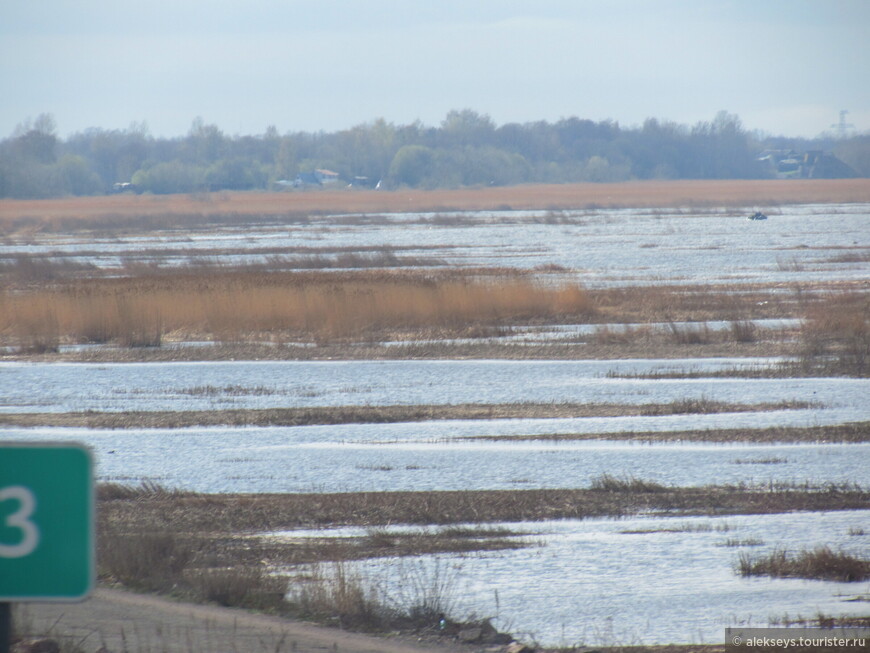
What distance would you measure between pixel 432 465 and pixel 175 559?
462cm

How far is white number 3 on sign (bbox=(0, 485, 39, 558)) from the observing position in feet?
9.16

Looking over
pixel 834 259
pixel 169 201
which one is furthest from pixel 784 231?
pixel 169 201

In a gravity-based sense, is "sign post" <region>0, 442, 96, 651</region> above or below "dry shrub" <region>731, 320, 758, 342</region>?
above

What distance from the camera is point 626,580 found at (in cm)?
733

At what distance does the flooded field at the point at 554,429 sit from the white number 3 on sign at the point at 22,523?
3846 millimetres

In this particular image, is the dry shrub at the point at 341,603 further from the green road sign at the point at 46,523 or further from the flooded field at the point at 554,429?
the green road sign at the point at 46,523

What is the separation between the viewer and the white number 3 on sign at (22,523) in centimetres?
279

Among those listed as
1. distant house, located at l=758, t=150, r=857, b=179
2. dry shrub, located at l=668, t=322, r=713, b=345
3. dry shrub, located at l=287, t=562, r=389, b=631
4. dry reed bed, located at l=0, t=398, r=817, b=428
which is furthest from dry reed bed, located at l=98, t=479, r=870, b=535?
distant house, located at l=758, t=150, r=857, b=179

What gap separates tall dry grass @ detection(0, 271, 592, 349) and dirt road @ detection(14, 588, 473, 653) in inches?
635

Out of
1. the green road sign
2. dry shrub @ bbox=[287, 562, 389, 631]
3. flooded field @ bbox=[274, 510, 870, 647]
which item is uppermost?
the green road sign

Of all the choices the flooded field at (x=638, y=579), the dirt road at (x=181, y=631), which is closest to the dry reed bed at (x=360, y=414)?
the flooded field at (x=638, y=579)

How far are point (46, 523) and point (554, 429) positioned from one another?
11087mm

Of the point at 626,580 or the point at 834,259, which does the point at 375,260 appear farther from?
the point at 626,580

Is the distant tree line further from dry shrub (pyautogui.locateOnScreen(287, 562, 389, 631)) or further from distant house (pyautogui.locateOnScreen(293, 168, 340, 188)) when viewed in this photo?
dry shrub (pyautogui.locateOnScreen(287, 562, 389, 631))
